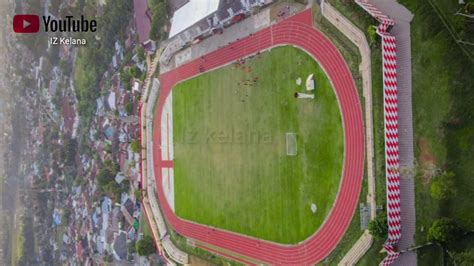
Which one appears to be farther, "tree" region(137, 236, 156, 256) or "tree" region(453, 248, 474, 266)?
"tree" region(137, 236, 156, 256)

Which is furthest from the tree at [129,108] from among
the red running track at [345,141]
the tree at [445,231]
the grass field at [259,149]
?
the tree at [445,231]

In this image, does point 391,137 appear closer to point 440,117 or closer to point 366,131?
point 366,131

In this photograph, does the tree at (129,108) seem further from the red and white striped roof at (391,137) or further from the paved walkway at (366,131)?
the red and white striped roof at (391,137)

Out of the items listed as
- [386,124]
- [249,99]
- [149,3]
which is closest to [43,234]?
[149,3]

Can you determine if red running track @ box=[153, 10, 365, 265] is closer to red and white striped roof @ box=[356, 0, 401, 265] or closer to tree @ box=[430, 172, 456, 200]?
red and white striped roof @ box=[356, 0, 401, 265]

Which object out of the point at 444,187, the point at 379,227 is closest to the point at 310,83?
the point at 379,227

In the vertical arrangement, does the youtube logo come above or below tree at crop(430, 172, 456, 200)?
above

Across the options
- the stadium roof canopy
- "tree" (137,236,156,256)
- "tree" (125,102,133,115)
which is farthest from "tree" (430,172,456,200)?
"tree" (125,102,133,115)

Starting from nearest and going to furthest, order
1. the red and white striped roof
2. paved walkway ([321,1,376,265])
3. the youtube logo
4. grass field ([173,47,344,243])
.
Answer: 1. the red and white striped roof
2. paved walkway ([321,1,376,265])
3. grass field ([173,47,344,243])
4. the youtube logo
